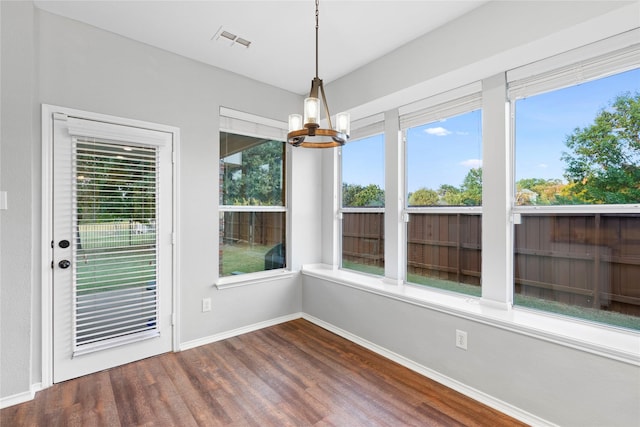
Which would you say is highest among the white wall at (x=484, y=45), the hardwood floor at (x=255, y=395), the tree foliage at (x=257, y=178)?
the white wall at (x=484, y=45)

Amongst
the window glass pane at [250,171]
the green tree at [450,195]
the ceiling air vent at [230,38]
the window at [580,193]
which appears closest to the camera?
the window at [580,193]

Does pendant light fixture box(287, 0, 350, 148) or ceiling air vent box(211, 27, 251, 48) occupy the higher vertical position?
ceiling air vent box(211, 27, 251, 48)

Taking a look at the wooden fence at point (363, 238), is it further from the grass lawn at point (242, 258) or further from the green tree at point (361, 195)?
the grass lawn at point (242, 258)

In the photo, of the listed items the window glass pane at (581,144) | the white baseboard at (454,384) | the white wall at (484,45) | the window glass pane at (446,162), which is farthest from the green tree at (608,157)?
the white baseboard at (454,384)

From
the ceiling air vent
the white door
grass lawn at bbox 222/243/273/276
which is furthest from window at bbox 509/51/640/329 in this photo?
the white door

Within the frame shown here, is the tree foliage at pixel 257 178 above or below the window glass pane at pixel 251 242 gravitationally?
above

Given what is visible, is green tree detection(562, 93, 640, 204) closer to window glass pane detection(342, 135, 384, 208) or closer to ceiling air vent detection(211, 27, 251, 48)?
window glass pane detection(342, 135, 384, 208)

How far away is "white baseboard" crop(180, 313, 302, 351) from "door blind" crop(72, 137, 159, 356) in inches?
15.1

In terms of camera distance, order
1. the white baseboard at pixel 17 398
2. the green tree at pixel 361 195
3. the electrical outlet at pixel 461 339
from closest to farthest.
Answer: the white baseboard at pixel 17 398 < the electrical outlet at pixel 461 339 < the green tree at pixel 361 195

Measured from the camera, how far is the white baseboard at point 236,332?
3064 millimetres

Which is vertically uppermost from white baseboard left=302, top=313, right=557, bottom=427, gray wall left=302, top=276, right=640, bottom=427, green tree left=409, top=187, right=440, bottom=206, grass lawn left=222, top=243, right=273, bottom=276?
green tree left=409, top=187, right=440, bottom=206

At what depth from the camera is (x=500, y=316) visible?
7.29ft

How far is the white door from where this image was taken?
95.4 inches

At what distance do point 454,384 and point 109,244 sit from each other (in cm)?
311
